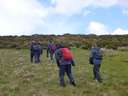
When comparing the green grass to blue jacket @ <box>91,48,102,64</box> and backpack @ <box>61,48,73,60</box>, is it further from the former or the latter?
backpack @ <box>61,48,73,60</box>

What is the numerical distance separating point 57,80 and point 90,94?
5084mm

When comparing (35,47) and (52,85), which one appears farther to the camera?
(35,47)

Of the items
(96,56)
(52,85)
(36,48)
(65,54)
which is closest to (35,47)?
(36,48)

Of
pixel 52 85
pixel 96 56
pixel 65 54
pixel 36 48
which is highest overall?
pixel 65 54

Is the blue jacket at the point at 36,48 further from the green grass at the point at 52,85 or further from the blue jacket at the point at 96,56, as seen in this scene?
the blue jacket at the point at 96,56

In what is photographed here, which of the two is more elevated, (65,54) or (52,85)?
(65,54)

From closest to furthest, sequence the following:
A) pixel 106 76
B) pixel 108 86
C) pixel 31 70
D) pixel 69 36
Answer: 1. pixel 108 86
2. pixel 106 76
3. pixel 31 70
4. pixel 69 36

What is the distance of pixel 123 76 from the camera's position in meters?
30.1

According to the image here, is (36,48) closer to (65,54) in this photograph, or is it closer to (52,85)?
(52,85)

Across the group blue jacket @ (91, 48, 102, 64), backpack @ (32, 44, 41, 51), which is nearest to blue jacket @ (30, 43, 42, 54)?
backpack @ (32, 44, 41, 51)

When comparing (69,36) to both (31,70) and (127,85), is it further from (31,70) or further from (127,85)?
(127,85)

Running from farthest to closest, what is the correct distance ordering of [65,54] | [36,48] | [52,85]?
[36,48]
[52,85]
[65,54]

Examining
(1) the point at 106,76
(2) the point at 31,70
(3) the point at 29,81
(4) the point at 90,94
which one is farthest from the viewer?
(2) the point at 31,70

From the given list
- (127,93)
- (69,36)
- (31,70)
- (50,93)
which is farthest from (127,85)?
(69,36)
